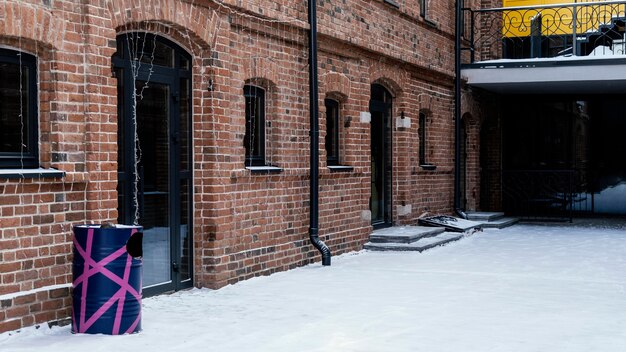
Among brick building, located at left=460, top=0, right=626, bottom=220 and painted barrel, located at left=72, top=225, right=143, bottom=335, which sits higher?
brick building, located at left=460, top=0, right=626, bottom=220

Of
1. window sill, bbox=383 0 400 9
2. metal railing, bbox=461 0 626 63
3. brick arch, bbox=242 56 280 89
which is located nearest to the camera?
brick arch, bbox=242 56 280 89

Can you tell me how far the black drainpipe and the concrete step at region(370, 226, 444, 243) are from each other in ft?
7.02

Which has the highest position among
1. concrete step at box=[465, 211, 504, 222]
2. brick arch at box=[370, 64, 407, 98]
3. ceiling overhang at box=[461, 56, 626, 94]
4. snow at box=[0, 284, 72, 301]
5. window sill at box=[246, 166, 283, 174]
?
ceiling overhang at box=[461, 56, 626, 94]

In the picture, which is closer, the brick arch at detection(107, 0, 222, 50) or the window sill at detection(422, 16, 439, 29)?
the brick arch at detection(107, 0, 222, 50)

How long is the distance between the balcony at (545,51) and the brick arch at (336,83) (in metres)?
5.90

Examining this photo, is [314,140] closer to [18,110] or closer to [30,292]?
[18,110]

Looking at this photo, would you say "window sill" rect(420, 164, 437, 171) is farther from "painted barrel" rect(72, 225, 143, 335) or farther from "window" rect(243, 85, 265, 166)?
"painted barrel" rect(72, 225, 143, 335)

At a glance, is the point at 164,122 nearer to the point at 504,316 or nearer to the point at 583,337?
the point at 504,316

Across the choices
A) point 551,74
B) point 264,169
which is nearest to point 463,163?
point 551,74

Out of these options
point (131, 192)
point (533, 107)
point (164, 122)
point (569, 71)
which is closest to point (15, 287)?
point (131, 192)

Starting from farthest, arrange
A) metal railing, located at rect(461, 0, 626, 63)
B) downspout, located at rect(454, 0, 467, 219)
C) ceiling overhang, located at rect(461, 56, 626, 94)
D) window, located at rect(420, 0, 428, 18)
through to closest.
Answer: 1. metal railing, located at rect(461, 0, 626, 63)
2. downspout, located at rect(454, 0, 467, 219)
3. ceiling overhang, located at rect(461, 56, 626, 94)
4. window, located at rect(420, 0, 428, 18)

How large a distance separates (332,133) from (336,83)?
820 mm

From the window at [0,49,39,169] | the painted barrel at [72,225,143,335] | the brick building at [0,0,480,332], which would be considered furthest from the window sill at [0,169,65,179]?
the painted barrel at [72,225,143,335]

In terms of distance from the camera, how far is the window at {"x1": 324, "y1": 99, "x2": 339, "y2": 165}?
1229cm
